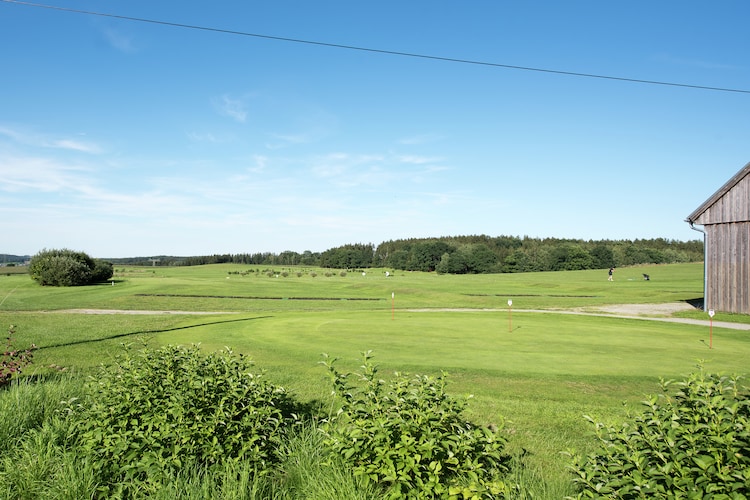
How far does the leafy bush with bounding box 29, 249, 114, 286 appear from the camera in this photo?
47.1 m

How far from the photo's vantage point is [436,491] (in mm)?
3572

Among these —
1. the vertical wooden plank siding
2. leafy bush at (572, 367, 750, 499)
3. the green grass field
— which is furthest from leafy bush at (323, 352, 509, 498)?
the vertical wooden plank siding

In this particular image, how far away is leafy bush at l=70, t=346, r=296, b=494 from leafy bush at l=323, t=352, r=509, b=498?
959 millimetres

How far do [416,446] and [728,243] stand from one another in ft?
84.6

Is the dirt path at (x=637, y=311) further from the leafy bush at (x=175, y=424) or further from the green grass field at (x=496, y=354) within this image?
the leafy bush at (x=175, y=424)

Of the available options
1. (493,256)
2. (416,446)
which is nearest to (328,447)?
(416,446)

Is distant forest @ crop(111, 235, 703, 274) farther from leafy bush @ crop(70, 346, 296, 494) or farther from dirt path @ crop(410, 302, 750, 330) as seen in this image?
leafy bush @ crop(70, 346, 296, 494)

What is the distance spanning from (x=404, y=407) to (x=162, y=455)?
2.38 meters

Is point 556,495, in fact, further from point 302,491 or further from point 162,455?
point 162,455

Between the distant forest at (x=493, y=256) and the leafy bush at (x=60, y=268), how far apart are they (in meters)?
75.2

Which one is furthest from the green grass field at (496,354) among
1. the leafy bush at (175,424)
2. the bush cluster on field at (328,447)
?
the leafy bush at (175,424)

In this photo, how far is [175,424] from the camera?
15.1 feet

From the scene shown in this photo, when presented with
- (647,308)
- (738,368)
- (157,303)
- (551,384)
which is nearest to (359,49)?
(551,384)

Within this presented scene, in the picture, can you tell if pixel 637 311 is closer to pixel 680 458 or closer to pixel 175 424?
pixel 680 458
